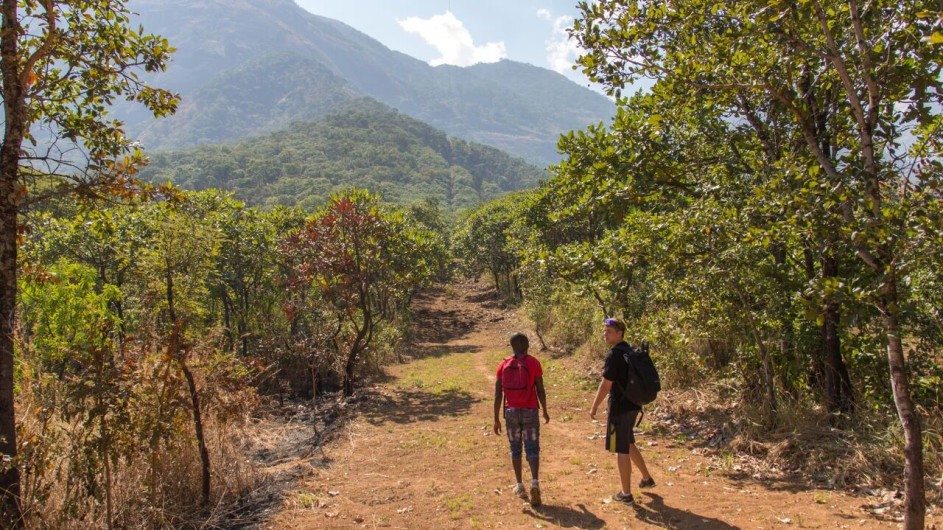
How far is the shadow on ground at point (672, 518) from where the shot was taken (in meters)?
5.35

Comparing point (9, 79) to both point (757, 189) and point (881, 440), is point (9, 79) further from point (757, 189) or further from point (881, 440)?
point (881, 440)

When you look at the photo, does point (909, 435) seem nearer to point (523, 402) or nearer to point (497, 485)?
point (523, 402)

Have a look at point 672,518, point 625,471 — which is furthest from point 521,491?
point 672,518

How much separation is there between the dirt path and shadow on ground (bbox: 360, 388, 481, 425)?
0.15 ft

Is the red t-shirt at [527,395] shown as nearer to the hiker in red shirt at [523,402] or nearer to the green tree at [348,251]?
the hiker in red shirt at [523,402]

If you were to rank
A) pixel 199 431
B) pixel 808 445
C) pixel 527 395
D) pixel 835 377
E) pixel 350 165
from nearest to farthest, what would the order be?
pixel 527 395
pixel 199 431
pixel 808 445
pixel 835 377
pixel 350 165

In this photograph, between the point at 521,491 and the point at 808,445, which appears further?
the point at 808,445

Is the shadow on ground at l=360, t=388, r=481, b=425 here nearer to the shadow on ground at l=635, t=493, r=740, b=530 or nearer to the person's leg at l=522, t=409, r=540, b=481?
the person's leg at l=522, t=409, r=540, b=481

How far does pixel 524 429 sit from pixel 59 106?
576 cm

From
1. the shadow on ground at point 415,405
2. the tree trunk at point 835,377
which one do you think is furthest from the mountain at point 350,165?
the tree trunk at point 835,377

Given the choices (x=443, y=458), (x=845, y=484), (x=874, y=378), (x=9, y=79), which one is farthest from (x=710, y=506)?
(x=9, y=79)

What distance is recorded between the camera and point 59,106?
5.12 meters

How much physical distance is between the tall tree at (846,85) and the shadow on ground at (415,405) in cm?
789

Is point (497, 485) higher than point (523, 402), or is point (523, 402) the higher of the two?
point (523, 402)
